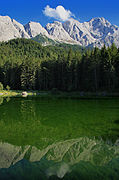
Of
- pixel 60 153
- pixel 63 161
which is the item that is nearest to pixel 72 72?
pixel 60 153

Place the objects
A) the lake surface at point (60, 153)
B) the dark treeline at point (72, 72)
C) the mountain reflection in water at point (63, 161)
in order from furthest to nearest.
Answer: the dark treeline at point (72, 72)
the lake surface at point (60, 153)
the mountain reflection in water at point (63, 161)

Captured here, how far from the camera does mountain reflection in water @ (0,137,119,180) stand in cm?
645

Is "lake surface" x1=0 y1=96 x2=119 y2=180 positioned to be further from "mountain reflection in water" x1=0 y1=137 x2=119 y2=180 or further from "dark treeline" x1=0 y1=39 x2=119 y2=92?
"dark treeline" x1=0 y1=39 x2=119 y2=92

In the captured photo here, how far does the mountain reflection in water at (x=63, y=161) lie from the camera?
6.45 metres

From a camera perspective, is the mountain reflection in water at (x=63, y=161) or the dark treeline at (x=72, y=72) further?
the dark treeline at (x=72, y=72)

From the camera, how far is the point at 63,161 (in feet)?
25.1

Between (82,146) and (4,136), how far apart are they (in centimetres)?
634

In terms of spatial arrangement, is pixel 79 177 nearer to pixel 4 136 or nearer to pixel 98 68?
pixel 4 136

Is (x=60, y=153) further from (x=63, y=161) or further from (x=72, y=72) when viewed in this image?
(x=72, y=72)

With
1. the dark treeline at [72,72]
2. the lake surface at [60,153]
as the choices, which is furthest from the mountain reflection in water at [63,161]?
the dark treeline at [72,72]

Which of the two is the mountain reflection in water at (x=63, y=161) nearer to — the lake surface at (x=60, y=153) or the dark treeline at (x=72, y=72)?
the lake surface at (x=60, y=153)

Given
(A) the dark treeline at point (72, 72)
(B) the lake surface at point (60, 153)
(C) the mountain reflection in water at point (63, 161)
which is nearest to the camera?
(C) the mountain reflection in water at point (63, 161)

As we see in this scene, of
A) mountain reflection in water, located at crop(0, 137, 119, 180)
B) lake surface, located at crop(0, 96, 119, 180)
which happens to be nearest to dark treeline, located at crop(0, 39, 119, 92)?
lake surface, located at crop(0, 96, 119, 180)

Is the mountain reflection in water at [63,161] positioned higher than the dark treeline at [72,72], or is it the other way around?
the dark treeline at [72,72]
